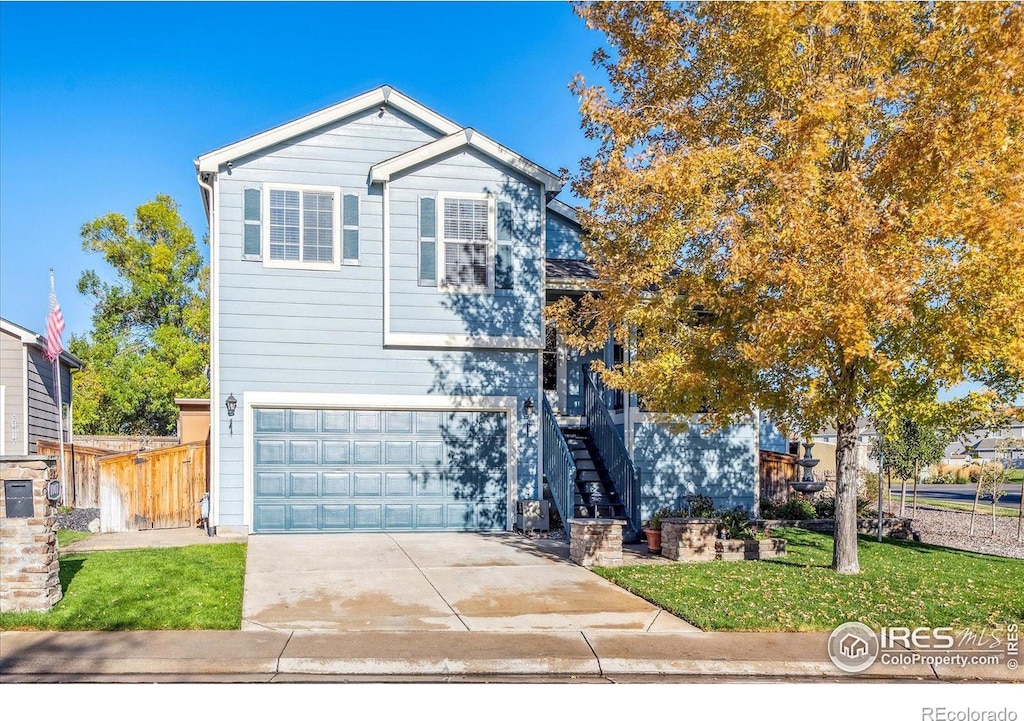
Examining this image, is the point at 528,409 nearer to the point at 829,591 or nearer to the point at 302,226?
the point at 302,226

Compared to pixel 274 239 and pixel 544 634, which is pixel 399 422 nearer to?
pixel 274 239

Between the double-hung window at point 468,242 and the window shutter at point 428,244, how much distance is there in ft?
0.53

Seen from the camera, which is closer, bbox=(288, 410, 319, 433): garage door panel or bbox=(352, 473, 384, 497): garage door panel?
bbox=(288, 410, 319, 433): garage door panel

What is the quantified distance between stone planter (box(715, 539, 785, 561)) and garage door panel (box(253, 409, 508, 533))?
427 cm

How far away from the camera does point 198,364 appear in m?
31.4

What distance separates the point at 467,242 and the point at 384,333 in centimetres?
216

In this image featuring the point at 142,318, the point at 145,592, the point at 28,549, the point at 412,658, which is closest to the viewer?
the point at 412,658

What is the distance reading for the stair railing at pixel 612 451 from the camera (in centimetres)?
1466

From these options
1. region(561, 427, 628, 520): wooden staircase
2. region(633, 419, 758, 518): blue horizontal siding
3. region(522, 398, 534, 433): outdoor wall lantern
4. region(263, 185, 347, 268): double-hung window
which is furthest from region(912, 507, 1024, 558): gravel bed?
region(263, 185, 347, 268): double-hung window

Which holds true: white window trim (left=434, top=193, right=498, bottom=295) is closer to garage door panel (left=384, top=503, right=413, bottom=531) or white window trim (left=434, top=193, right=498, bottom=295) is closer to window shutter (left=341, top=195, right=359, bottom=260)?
window shutter (left=341, top=195, right=359, bottom=260)

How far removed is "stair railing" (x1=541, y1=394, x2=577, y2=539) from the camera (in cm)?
1411

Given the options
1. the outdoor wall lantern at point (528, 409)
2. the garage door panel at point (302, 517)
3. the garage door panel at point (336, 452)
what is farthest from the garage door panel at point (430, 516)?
the outdoor wall lantern at point (528, 409)

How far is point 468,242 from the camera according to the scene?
49.9 ft

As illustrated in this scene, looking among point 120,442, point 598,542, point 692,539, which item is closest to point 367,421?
point 598,542
